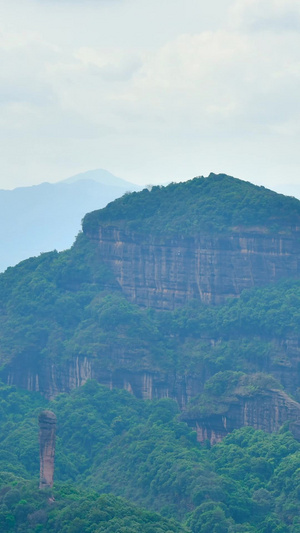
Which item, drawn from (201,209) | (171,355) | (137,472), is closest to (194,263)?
(201,209)

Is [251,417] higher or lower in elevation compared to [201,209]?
lower

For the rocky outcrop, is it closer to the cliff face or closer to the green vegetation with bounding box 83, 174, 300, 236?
the cliff face

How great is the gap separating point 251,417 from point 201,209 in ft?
63.2

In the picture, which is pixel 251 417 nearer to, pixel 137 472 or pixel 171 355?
pixel 137 472

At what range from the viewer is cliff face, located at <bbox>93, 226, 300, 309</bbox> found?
329ft

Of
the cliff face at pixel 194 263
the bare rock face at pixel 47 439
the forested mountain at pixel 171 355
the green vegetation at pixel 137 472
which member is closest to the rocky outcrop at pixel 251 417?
the forested mountain at pixel 171 355

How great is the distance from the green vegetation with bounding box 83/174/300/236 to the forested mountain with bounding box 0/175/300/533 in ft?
0.32

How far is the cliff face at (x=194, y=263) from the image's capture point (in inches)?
3949

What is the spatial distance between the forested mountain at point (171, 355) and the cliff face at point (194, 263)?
98mm

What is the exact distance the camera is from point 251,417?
297 feet

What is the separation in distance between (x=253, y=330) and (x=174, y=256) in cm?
848

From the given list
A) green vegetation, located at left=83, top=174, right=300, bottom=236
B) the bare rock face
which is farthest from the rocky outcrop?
the bare rock face

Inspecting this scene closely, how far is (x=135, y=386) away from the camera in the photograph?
99562 millimetres

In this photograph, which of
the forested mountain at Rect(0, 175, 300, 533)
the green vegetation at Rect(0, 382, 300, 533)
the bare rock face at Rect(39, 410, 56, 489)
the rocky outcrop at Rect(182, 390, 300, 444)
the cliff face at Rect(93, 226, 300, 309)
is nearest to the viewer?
the green vegetation at Rect(0, 382, 300, 533)
